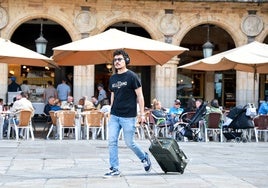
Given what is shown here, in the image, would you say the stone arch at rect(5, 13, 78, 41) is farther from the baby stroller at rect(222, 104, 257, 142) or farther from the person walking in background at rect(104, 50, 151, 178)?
the person walking in background at rect(104, 50, 151, 178)

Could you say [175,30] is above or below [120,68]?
above

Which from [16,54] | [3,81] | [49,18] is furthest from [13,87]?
[16,54]

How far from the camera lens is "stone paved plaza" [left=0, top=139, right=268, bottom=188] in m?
8.12

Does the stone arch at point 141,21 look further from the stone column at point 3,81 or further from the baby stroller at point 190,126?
the baby stroller at point 190,126

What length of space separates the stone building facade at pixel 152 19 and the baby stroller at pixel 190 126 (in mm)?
6245

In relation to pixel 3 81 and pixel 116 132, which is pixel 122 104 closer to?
pixel 116 132

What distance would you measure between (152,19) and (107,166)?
1346 cm

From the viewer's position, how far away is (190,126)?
16.3 meters

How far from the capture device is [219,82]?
27266 millimetres

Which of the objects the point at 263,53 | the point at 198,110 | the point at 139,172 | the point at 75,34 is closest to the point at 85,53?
the point at 198,110

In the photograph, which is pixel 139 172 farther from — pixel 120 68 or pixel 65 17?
pixel 65 17

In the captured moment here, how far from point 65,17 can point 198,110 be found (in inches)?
317

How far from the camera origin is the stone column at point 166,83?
23.0 metres

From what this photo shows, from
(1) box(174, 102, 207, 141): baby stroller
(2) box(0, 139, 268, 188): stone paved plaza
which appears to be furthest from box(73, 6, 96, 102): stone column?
(2) box(0, 139, 268, 188): stone paved plaza
